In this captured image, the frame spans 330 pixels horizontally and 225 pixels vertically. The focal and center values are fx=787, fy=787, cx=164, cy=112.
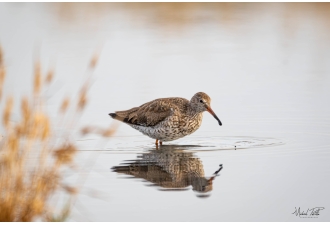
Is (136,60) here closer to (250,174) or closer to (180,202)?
(250,174)

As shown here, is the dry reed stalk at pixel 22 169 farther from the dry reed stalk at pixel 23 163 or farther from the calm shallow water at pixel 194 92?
the calm shallow water at pixel 194 92

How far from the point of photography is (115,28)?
25375mm

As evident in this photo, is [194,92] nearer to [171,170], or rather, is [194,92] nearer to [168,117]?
[168,117]

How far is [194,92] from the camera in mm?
15781

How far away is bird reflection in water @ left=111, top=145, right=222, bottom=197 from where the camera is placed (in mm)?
9477

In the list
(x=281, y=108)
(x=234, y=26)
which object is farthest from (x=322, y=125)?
(x=234, y=26)
